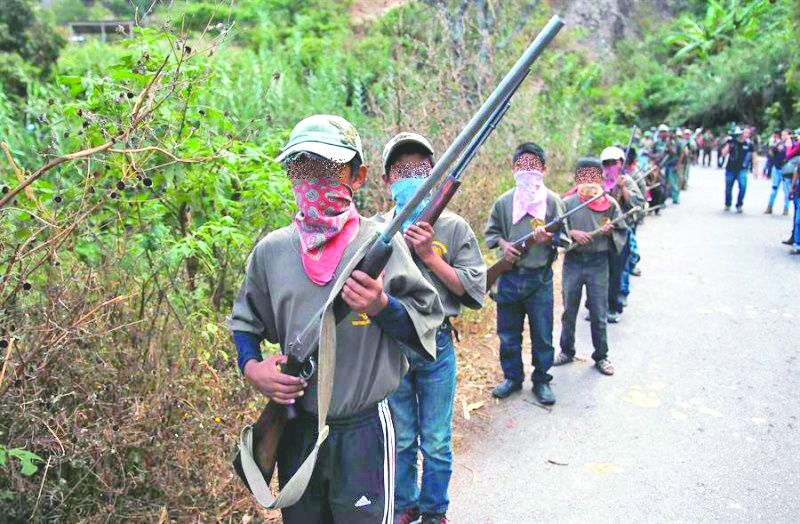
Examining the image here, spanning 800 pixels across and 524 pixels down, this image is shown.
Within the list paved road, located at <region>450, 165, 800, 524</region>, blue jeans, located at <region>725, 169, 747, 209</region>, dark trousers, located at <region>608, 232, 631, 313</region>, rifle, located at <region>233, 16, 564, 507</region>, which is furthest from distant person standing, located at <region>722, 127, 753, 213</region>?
rifle, located at <region>233, 16, 564, 507</region>

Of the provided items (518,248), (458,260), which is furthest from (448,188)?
(518,248)

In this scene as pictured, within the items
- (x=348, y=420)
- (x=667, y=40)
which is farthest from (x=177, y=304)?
(x=667, y=40)

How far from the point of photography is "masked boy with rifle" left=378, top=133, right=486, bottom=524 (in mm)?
3613

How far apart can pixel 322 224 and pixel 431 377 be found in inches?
61.8

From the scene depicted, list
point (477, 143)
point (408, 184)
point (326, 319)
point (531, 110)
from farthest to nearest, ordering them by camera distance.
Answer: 1. point (531, 110)
2. point (408, 184)
3. point (477, 143)
4. point (326, 319)

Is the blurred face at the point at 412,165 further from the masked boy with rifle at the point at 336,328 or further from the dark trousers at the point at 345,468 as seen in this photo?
the dark trousers at the point at 345,468

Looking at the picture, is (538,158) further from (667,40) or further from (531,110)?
(667,40)

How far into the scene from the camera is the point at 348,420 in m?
2.52

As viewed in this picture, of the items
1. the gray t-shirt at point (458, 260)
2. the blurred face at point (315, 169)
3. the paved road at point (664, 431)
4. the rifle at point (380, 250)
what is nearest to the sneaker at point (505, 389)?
the paved road at point (664, 431)

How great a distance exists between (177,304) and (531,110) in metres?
10.1

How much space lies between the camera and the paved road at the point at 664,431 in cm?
408

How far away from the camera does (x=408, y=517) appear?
12.5 feet

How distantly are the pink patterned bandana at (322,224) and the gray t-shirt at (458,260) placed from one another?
1.17 meters

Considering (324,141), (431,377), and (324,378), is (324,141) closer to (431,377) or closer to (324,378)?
(324,378)
